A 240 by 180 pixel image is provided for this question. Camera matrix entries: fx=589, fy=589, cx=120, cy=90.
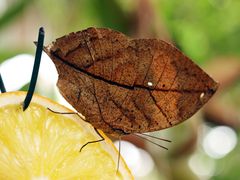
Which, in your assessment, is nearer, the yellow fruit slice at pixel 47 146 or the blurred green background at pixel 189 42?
the yellow fruit slice at pixel 47 146

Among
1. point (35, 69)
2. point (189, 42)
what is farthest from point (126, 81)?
point (189, 42)

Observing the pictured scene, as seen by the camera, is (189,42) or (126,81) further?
(189,42)

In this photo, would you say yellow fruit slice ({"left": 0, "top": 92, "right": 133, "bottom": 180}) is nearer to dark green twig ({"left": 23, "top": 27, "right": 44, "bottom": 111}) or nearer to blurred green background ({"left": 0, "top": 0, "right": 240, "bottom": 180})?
dark green twig ({"left": 23, "top": 27, "right": 44, "bottom": 111})

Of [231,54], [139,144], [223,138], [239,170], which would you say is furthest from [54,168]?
[223,138]

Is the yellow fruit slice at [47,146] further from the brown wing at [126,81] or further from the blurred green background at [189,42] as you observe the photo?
the blurred green background at [189,42]

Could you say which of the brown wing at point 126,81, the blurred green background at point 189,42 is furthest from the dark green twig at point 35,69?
the blurred green background at point 189,42

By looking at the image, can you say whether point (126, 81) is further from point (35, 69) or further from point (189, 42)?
point (189, 42)
